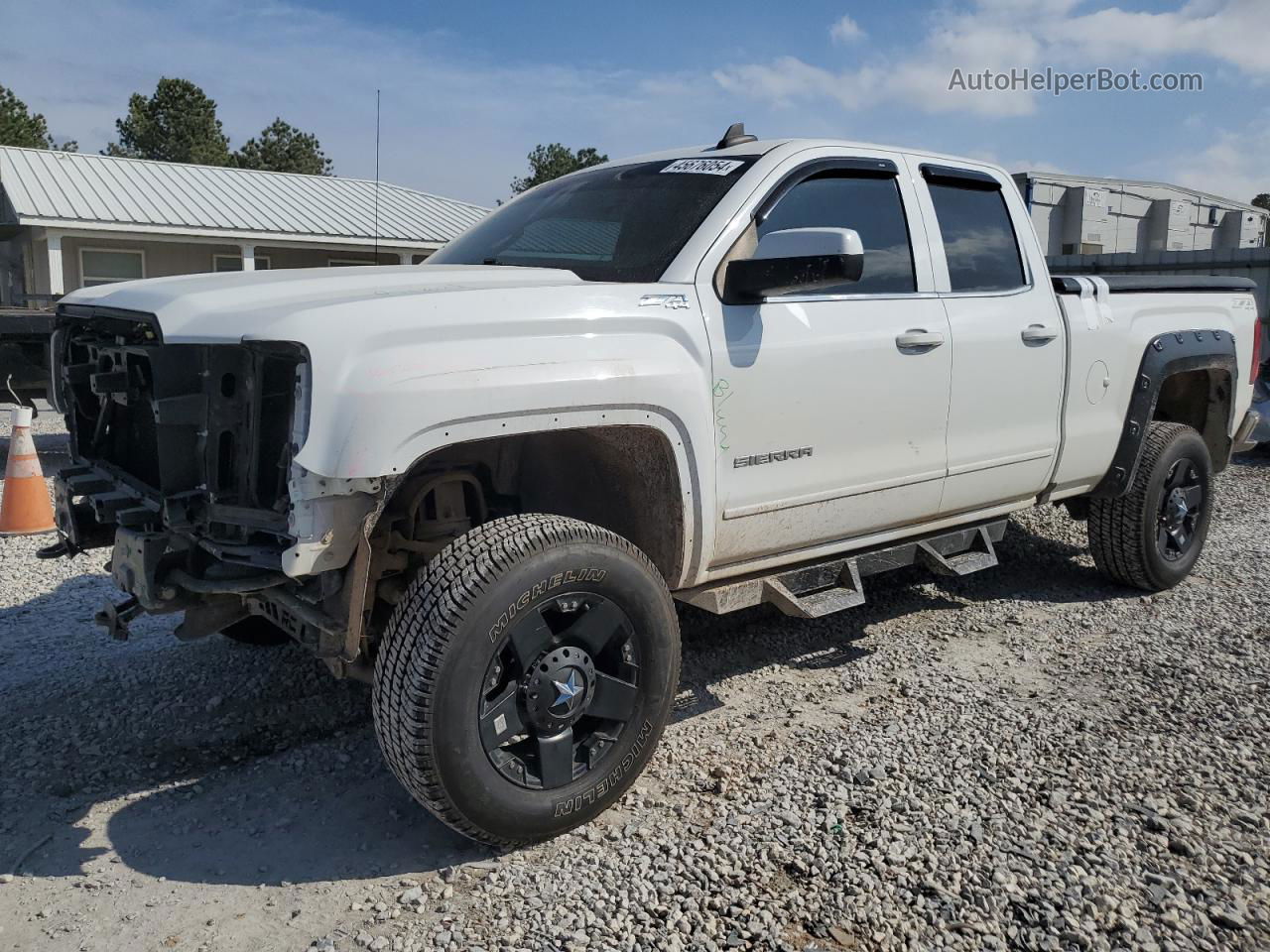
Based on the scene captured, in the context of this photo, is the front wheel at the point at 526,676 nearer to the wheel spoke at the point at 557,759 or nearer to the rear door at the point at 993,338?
the wheel spoke at the point at 557,759

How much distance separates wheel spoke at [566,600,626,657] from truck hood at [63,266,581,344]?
Result: 97 centimetres

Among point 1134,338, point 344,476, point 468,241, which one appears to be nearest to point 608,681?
point 344,476

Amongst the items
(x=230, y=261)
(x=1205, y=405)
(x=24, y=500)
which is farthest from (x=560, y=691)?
(x=230, y=261)

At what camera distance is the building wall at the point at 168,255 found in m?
21.4

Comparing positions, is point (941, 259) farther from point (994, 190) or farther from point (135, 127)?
point (135, 127)

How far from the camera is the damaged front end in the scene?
266 cm

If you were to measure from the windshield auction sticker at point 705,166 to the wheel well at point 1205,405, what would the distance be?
10.6 ft

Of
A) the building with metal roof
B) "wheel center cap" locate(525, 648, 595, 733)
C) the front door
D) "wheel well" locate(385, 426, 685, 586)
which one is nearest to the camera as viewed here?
"wheel center cap" locate(525, 648, 595, 733)

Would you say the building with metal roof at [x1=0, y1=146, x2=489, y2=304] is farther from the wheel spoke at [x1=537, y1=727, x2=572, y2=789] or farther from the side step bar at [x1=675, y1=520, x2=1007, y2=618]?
the wheel spoke at [x1=537, y1=727, x2=572, y2=789]

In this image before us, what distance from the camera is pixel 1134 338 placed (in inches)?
198

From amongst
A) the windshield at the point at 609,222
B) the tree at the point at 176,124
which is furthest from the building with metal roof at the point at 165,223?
the tree at the point at 176,124

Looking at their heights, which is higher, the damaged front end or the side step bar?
the damaged front end

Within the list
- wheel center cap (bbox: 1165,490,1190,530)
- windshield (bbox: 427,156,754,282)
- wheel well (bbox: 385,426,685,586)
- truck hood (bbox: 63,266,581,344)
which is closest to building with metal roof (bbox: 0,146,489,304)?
windshield (bbox: 427,156,754,282)

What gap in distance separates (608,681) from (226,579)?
1.12 metres
